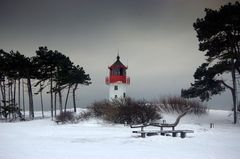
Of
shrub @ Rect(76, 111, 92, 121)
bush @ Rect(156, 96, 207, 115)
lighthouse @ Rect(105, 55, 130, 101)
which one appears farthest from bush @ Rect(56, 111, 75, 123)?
A: lighthouse @ Rect(105, 55, 130, 101)

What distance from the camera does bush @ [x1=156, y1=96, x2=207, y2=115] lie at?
1236 inches

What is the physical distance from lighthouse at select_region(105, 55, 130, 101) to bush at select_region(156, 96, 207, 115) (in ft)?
45.6

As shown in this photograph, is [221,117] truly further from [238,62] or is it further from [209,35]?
[209,35]

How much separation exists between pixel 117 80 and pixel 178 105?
15.2 meters

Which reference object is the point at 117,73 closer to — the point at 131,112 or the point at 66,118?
the point at 66,118

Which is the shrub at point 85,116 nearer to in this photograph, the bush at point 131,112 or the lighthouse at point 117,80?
the bush at point 131,112

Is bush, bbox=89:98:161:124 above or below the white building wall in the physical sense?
below

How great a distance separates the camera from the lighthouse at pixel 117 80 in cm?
4531

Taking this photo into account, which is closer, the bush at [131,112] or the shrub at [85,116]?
the bush at [131,112]

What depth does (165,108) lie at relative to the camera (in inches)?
1238

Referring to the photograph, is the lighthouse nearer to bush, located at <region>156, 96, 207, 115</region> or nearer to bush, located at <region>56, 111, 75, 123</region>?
bush, located at <region>56, 111, 75, 123</region>

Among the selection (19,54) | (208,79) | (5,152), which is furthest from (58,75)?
(5,152)

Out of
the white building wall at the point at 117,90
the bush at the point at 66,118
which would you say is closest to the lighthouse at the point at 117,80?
the white building wall at the point at 117,90

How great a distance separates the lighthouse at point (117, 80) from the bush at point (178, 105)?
45.6ft
